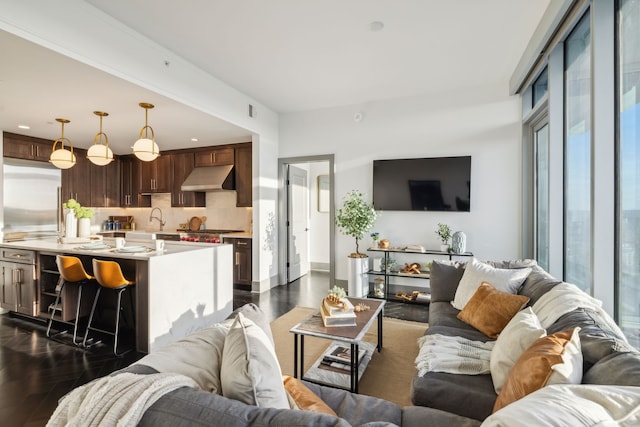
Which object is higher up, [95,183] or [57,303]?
[95,183]

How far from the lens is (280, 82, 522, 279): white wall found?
4262 millimetres

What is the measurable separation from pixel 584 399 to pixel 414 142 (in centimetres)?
425

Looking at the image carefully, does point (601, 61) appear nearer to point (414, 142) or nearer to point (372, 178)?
point (414, 142)

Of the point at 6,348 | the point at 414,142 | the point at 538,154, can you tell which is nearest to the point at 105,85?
the point at 6,348

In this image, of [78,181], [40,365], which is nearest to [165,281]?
[40,365]

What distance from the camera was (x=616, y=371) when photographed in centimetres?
105

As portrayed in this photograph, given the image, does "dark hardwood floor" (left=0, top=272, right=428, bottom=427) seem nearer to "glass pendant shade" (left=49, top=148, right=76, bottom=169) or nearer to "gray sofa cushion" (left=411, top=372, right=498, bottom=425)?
"glass pendant shade" (left=49, top=148, right=76, bottom=169)

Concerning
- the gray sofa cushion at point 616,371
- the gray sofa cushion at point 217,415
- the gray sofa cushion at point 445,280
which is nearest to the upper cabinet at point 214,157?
the gray sofa cushion at point 445,280

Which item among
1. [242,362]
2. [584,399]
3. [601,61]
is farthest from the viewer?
[601,61]

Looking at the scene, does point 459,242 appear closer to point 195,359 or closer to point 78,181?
point 195,359

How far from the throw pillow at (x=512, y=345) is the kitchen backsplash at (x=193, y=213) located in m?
4.94

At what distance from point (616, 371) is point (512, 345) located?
21.3 inches

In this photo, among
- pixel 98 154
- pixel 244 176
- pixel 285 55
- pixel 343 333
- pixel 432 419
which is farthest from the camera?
pixel 244 176

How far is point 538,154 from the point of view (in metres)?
3.84
